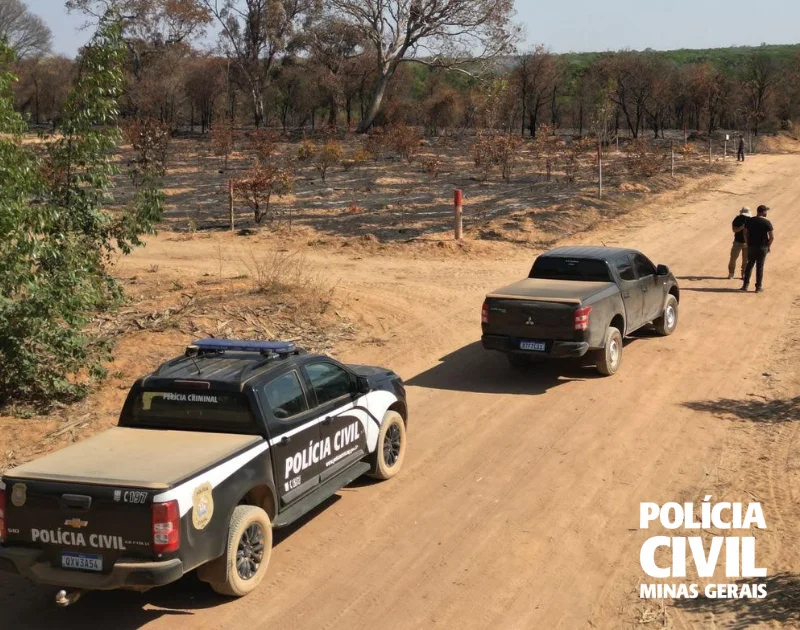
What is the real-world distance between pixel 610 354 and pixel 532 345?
4.08 ft

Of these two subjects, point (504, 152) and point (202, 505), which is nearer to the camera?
point (202, 505)

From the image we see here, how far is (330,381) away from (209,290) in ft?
27.3

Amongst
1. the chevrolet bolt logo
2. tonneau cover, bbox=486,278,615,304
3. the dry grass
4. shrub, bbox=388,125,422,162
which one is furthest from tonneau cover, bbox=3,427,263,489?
shrub, bbox=388,125,422,162

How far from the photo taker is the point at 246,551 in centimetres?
649

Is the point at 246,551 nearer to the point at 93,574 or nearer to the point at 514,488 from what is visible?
the point at 93,574

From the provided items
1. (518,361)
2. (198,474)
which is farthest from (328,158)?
(198,474)

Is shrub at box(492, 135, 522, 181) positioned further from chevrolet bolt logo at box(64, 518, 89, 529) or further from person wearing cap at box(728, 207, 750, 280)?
chevrolet bolt logo at box(64, 518, 89, 529)

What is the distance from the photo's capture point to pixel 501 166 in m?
35.4

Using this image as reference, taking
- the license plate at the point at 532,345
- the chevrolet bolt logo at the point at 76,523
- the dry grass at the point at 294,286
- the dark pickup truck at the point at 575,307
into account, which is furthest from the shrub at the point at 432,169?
the chevrolet bolt logo at the point at 76,523

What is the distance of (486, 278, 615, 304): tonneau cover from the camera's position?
11.6 m

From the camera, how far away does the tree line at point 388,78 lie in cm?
4678

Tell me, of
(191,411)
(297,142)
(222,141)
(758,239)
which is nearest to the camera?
(191,411)

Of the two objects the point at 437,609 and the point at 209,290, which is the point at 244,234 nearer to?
the point at 209,290

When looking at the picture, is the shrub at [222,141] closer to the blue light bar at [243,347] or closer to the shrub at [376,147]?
the shrub at [376,147]
